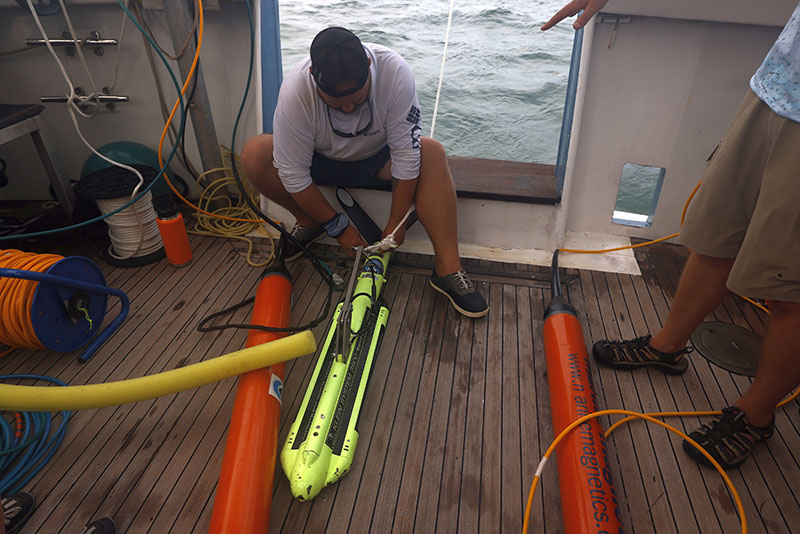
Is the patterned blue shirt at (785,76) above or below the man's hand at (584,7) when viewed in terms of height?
below

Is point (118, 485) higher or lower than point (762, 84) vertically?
lower

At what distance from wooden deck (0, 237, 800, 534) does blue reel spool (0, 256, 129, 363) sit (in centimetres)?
8

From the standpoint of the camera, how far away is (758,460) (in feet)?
4.55

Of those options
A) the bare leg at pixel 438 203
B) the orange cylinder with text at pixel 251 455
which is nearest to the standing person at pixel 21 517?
the orange cylinder with text at pixel 251 455

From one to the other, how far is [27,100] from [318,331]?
81.9 inches

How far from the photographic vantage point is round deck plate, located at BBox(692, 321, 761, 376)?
169cm

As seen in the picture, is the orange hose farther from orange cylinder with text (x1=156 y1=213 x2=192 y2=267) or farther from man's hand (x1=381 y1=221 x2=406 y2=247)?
man's hand (x1=381 y1=221 x2=406 y2=247)

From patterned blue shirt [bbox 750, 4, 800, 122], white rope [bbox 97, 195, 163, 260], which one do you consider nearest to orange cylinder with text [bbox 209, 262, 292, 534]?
white rope [bbox 97, 195, 163, 260]

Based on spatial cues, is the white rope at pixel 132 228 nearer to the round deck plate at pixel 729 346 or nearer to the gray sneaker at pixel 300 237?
the gray sneaker at pixel 300 237

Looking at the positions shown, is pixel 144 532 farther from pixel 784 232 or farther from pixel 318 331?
pixel 784 232

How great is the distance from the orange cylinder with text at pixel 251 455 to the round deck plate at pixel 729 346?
4.94 ft

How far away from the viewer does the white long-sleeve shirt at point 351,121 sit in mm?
1682

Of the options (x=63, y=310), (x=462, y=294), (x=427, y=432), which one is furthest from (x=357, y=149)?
(x=63, y=310)

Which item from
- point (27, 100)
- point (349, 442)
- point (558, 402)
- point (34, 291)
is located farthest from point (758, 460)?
point (27, 100)
